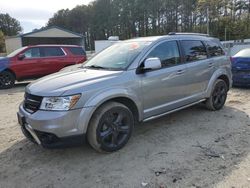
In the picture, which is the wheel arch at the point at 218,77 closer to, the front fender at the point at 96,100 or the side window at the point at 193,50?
the side window at the point at 193,50

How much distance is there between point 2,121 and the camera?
6078mm

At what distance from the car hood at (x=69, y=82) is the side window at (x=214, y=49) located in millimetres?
2691

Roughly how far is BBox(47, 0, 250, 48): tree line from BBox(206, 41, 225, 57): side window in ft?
125

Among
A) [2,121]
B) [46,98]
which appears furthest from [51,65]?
[46,98]

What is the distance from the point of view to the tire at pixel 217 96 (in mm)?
6181

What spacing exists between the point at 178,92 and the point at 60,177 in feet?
8.64

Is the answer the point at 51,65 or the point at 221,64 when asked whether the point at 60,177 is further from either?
the point at 51,65

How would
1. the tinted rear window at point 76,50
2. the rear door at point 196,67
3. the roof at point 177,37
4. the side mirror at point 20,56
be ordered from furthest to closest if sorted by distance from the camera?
the tinted rear window at point 76,50 < the side mirror at point 20,56 < the rear door at point 196,67 < the roof at point 177,37

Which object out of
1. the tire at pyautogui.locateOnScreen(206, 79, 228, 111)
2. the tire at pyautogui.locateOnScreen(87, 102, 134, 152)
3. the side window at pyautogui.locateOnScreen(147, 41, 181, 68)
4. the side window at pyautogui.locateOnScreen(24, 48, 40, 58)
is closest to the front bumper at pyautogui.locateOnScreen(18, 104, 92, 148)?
the tire at pyautogui.locateOnScreen(87, 102, 134, 152)

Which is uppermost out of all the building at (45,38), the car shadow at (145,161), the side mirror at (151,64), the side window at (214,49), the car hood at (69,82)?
the building at (45,38)

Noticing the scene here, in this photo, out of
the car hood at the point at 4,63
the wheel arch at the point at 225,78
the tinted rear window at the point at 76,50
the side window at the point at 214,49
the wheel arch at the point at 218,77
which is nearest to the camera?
the wheel arch at the point at 218,77

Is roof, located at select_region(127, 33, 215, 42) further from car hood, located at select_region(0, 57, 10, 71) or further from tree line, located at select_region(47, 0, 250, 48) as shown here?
tree line, located at select_region(47, 0, 250, 48)

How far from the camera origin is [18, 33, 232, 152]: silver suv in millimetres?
3738

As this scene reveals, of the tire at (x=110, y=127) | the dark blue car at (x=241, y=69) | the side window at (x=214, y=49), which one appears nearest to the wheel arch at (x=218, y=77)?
the side window at (x=214, y=49)
